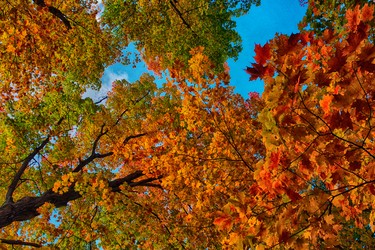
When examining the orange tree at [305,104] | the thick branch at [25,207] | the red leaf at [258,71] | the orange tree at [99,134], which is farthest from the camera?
the thick branch at [25,207]

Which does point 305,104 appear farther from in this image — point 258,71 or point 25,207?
point 25,207

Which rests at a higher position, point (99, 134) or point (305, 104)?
point (99, 134)

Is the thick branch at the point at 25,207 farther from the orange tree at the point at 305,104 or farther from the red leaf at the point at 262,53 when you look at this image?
the red leaf at the point at 262,53

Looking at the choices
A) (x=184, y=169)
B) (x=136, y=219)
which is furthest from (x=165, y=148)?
(x=136, y=219)

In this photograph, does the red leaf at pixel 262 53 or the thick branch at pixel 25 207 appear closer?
the red leaf at pixel 262 53

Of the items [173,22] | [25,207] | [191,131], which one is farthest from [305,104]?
[173,22]

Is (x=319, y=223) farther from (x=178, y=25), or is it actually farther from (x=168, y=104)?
(x=178, y=25)

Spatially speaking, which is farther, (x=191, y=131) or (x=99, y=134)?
(x=99, y=134)

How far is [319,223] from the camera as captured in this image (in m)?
2.38

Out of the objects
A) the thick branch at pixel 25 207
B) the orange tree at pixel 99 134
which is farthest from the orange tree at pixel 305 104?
the thick branch at pixel 25 207

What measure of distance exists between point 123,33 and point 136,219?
6.82m

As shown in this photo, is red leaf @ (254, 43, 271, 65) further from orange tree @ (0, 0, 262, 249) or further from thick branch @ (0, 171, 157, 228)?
thick branch @ (0, 171, 157, 228)

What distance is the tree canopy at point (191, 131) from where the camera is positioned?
2.06m

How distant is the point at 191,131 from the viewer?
855cm
